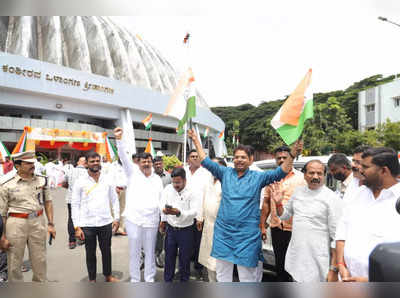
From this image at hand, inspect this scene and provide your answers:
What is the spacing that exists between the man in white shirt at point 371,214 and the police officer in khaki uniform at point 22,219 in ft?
9.71

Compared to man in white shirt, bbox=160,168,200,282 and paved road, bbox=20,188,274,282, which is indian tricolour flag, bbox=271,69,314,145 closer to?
man in white shirt, bbox=160,168,200,282

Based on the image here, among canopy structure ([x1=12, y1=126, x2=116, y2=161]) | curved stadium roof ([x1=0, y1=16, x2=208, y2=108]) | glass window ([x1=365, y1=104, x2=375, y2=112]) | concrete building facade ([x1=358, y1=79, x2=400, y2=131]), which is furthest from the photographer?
curved stadium roof ([x1=0, y1=16, x2=208, y2=108])

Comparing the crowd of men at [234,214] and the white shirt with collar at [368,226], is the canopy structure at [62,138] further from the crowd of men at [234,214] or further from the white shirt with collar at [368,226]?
the white shirt with collar at [368,226]

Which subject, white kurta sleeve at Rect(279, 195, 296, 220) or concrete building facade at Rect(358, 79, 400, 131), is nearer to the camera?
white kurta sleeve at Rect(279, 195, 296, 220)

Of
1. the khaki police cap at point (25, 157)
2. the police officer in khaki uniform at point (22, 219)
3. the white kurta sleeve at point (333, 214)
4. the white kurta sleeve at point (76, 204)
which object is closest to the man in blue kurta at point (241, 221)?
the white kurta sleeve at point (333, 214)

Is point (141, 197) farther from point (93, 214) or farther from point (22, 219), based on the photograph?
point (22, 219)

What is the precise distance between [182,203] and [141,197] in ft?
1.60

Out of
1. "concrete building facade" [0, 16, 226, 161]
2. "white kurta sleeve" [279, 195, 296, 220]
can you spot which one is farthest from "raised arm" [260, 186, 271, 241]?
"concrete building facade" [0, 16, 226, 161]

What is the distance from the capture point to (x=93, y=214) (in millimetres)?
3701

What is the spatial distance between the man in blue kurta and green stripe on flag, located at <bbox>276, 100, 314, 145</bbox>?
22 centimetres

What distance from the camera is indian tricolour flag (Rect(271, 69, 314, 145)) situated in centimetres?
308

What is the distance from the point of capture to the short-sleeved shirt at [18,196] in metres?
3.23

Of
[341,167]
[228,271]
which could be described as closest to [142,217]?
[228,271]

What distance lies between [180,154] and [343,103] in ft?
61.8
